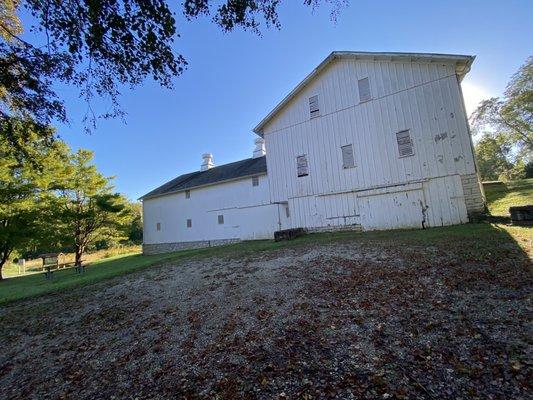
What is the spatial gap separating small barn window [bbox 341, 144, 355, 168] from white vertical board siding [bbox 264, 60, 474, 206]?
22 cm

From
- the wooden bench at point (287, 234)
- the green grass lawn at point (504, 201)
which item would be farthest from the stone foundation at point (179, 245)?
the green grass lawn at point (504, 201)

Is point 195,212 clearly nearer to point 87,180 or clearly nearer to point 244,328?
point 87,180

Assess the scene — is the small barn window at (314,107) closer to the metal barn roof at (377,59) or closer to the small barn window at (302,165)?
the metal barn roof at (377,59)

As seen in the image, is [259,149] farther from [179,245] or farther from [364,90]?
[364,90]

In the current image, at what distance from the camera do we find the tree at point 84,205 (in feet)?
70.6

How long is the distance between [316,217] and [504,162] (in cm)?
4449

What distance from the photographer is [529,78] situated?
92.3ft

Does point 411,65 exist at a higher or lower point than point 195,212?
higher

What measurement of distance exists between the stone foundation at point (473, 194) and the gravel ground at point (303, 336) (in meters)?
5.11

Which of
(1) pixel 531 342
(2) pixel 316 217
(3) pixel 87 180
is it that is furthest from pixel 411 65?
(3) pixel 87 180

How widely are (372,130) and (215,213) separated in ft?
46.4

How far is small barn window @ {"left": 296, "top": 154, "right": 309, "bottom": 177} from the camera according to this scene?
16.4 metres

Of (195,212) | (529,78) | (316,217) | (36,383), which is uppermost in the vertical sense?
Answer: (529,78)

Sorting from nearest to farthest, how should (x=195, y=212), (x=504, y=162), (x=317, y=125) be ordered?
(x=317, y=125) < (x=195, y=212) < (x=504, y=162)
